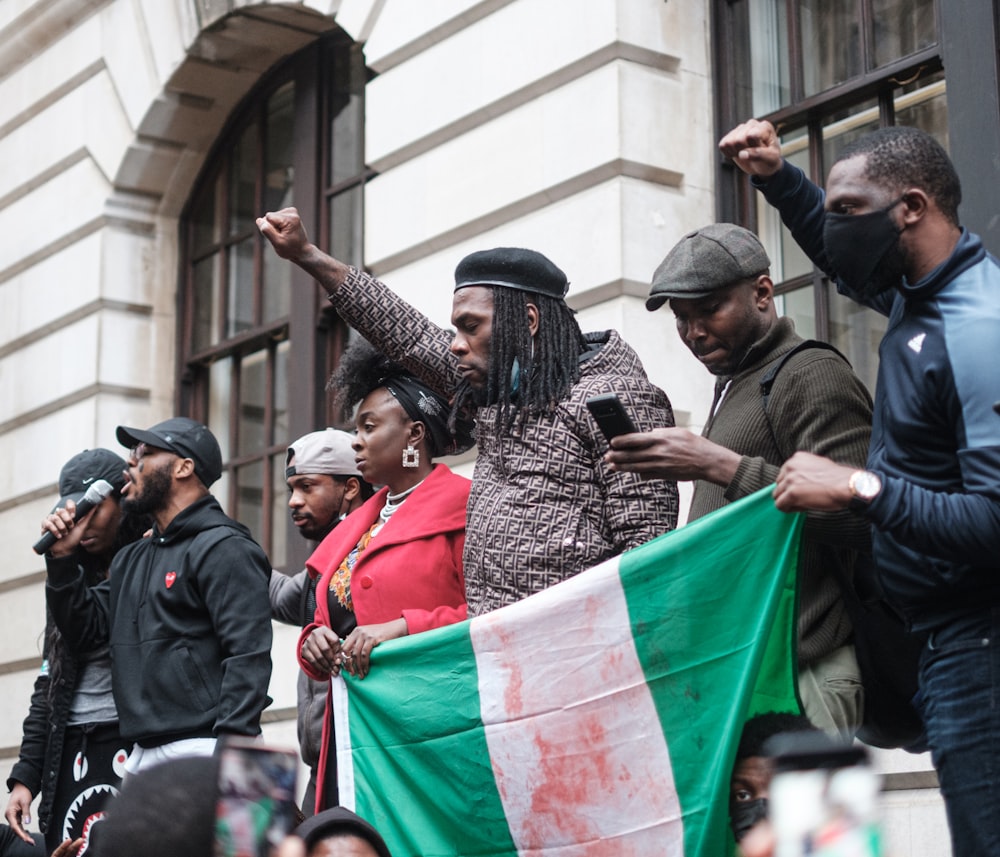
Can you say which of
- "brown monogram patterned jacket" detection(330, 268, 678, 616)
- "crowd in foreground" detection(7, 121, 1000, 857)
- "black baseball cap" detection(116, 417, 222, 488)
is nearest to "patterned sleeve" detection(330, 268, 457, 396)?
"crowd in foreground" detection(7, 121, 1000, 857)

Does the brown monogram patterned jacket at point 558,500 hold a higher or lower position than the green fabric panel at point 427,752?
higher

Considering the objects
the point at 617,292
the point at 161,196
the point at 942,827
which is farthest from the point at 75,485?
the point at 161,196

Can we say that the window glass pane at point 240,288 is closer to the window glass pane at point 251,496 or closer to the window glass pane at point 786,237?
the window glass pane at point 251,496

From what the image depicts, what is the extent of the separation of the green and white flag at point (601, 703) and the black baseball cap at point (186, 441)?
62.9 inches

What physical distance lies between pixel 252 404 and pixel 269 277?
0.84 meters

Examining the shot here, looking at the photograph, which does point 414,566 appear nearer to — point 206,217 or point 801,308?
point 801,308

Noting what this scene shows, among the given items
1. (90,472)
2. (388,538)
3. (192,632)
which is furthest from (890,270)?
(90,472)

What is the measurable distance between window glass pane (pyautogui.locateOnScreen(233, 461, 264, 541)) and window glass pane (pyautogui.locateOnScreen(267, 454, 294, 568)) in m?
0.13

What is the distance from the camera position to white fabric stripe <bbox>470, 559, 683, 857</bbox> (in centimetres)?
397

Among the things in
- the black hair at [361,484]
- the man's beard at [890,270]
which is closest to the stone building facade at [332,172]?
the black hair at [361,484]

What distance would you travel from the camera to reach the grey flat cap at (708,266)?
418 centimetres

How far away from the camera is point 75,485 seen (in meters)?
6.61

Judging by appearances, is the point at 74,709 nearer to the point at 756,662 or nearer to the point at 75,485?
the point at 75,485

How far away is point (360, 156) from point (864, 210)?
6.72 meters
